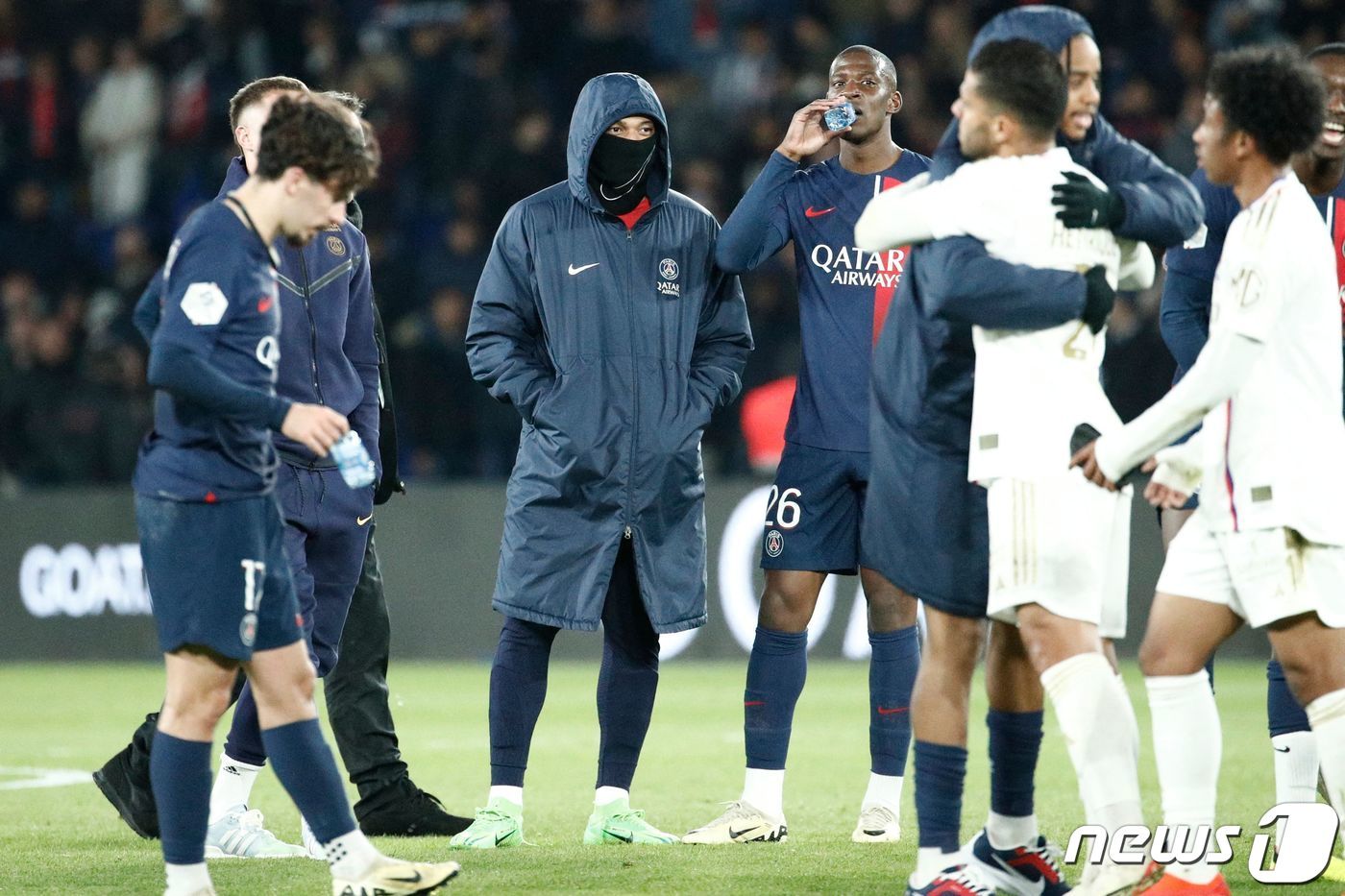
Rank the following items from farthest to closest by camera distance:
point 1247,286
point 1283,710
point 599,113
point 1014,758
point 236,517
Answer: point 599,113 < point 1283,710 < point 1014,758 < point 236,517 < point 1247,286

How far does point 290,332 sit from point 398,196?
33.2 ft

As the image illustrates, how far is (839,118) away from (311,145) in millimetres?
1943

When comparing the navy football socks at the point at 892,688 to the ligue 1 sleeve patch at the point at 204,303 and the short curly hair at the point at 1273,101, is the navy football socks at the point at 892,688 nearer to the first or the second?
the short curly hair at the point at 1273,101

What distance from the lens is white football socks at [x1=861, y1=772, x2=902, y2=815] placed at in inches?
223

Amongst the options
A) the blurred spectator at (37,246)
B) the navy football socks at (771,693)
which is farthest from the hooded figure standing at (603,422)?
the blurred spectator at (37,246)

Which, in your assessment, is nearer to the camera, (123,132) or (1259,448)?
(1259,448)

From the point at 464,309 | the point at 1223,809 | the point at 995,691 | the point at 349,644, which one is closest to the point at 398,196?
the point at 464,309

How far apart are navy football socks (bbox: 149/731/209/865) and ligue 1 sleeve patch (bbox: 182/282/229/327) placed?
1.00 m

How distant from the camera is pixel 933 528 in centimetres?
425

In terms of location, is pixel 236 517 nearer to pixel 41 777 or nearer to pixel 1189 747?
pixel 1189 747

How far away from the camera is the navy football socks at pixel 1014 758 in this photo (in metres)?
4.43

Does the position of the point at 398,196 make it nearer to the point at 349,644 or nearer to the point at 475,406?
the point at 475,406

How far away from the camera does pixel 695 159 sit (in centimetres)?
1442

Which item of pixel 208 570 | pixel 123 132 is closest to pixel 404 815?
pixel 208 570
